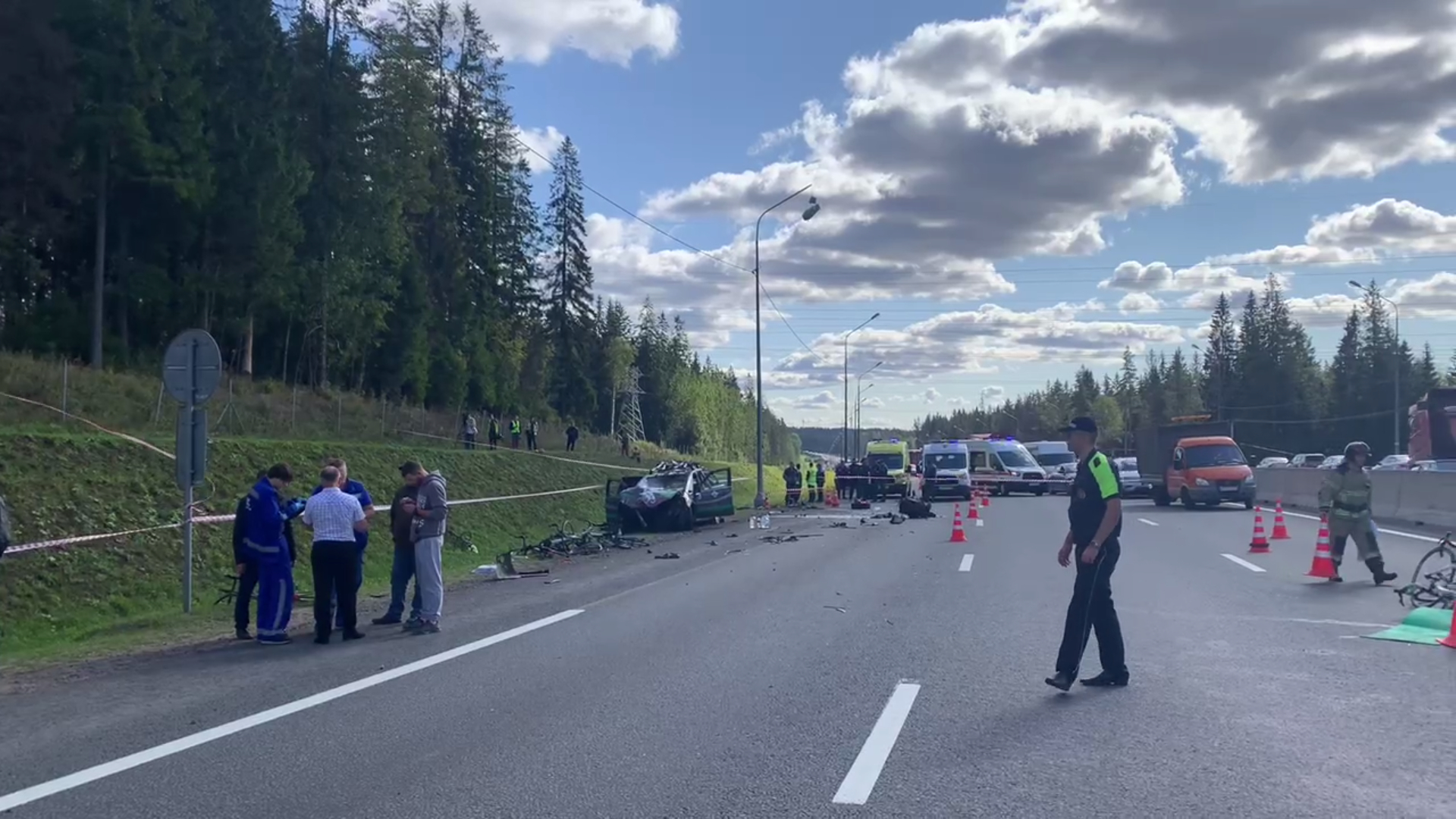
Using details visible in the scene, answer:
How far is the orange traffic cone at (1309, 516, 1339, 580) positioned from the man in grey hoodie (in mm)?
11406

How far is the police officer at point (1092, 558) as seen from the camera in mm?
8703

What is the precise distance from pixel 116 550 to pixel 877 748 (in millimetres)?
14188

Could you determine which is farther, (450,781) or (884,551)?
(884,551)

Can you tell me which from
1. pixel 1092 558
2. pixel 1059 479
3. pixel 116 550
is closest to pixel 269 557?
pixel 116 550

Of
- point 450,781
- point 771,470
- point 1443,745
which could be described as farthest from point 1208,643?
point 771,470

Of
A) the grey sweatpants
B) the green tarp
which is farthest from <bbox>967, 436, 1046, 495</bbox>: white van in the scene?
the grey sweatpants

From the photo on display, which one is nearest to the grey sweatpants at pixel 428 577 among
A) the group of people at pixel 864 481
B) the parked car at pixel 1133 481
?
the group of people at pixel 864 481

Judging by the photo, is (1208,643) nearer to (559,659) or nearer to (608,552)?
(559,659)

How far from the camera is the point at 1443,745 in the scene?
716 centimetres

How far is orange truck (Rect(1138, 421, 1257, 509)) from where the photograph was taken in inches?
1385

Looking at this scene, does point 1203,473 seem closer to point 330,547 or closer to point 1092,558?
point 1092,558

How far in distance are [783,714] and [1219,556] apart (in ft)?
46.6

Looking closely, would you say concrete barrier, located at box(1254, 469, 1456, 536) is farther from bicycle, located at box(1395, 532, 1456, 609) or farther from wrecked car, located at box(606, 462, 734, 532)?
wrecked car, located at box(606, 462, 734, 532)

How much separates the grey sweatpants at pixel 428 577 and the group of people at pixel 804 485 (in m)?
30.1
